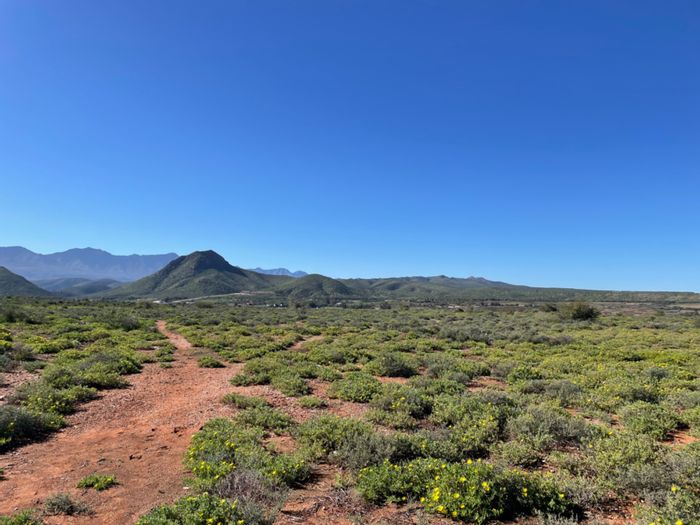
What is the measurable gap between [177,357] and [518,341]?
65.8 ft

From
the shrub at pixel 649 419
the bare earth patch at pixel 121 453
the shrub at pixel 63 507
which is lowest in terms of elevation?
the bare earth patch at pixel 121 453

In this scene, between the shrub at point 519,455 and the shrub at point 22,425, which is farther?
the shrub at point 22,425

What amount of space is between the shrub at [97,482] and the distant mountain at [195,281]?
434ft

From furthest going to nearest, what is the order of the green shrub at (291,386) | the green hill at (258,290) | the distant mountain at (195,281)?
1. the distant mountain at (195,281)
2. the green hill at (258,290)
3. the green shrub at (291,386)

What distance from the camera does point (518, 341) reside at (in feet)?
77.8

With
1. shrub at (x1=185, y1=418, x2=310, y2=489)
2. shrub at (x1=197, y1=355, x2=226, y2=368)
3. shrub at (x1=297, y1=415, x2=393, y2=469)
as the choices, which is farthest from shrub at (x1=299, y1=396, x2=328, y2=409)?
shrub at (x1=197, y1=355, x2=226, y2=368)

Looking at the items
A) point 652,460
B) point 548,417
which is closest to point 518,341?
point 548,417

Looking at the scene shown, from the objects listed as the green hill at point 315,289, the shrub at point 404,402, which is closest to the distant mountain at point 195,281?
the green hill at point 315,289

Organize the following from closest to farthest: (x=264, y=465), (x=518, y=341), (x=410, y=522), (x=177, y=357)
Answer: (x=410, y=522)
(x=264, y=465)
(x=177, y=357)
(x=518, y=341)

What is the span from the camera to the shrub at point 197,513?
14.5 feet

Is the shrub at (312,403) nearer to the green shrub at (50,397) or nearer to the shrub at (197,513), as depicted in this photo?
the shrub at (197,513)

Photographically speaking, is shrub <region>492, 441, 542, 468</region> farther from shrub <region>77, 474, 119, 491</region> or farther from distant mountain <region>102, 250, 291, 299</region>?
distant mountain <region>102, 250, 291, 299</region>

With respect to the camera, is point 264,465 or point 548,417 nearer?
point 264,465

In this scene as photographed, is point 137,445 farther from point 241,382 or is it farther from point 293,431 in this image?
point 241,382
